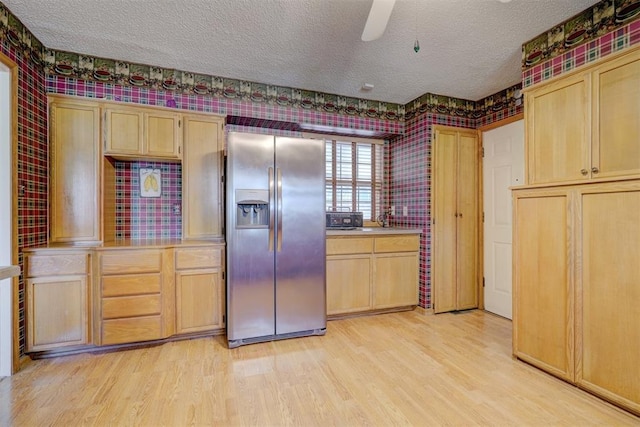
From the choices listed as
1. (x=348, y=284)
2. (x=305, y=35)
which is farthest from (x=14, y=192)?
(x=348, y=284)

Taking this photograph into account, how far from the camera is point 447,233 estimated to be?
352cm

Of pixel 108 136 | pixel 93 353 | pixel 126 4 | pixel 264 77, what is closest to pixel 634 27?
pixel 264 77

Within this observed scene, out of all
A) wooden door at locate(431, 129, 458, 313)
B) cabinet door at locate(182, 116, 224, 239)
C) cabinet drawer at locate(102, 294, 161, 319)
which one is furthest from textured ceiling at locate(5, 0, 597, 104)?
cabinet drawer at locate(102, 294, 161, 319)

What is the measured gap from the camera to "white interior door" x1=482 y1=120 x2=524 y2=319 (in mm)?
3263

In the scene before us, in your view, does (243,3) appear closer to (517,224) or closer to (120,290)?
(120,290)

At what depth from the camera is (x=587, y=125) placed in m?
1.97

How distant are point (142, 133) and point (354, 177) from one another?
2432mm

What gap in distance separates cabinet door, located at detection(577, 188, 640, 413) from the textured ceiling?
1408mm

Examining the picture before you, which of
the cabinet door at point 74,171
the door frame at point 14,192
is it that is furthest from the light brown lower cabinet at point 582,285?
the door frame at point 14,192

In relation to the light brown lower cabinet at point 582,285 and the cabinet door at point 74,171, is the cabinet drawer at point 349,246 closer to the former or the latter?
the light brown lower cabinet at point 582,285

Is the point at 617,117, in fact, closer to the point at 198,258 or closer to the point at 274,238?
the point at 274,238

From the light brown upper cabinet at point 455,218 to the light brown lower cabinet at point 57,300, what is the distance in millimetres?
3380

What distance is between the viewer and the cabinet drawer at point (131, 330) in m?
2.44

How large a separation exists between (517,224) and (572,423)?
4.22 ft
